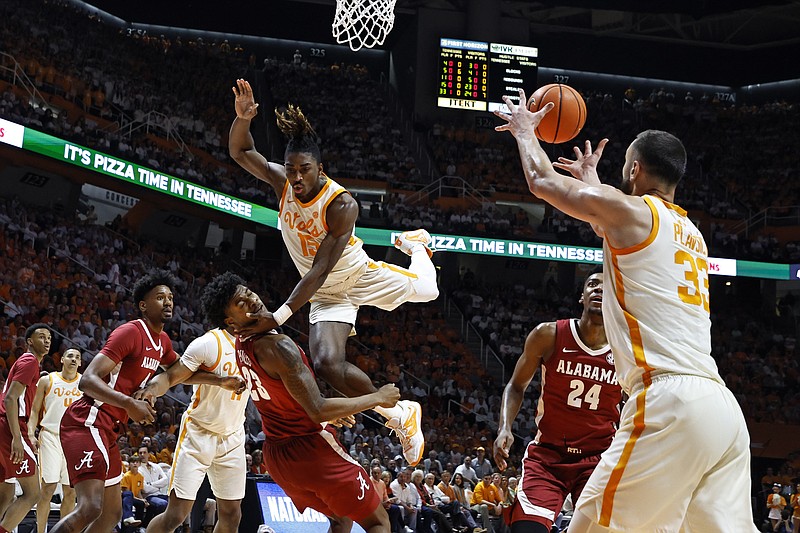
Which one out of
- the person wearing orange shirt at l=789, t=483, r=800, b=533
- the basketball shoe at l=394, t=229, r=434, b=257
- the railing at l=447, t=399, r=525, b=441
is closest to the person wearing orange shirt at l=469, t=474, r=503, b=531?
the railing at l=447, t=399, r=525, b=441

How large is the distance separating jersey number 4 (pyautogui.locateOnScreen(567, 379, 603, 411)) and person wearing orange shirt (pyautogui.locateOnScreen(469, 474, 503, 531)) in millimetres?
8556

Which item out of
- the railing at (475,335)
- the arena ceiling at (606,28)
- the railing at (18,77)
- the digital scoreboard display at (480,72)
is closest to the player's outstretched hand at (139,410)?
the railing at (18,77)

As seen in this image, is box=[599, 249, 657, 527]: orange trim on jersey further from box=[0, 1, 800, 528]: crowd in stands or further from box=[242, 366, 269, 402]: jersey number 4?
box=[0, 1, 800, 528]: crowd in stands

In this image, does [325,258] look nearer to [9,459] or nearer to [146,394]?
[146,394]

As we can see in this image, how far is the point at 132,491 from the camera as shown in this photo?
37.7 ft

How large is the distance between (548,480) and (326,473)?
145 centimetres

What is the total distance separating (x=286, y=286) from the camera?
24.5 meters

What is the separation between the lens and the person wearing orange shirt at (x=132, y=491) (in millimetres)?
10672

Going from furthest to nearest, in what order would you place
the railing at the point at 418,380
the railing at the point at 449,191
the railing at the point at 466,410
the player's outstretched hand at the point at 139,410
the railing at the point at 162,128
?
the railing at the point at 449,191, the railing at the point at 162,128, the railing at the point at 418,380, the railing at the point at 466,410, the player's outstretched hand at the point at 139,410

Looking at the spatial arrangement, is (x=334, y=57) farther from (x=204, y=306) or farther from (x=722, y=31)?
(x=204, y=306)

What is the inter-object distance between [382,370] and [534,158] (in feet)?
58.7

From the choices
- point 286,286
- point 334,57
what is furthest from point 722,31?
point 286,286

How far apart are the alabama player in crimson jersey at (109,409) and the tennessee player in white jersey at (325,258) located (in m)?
1.13

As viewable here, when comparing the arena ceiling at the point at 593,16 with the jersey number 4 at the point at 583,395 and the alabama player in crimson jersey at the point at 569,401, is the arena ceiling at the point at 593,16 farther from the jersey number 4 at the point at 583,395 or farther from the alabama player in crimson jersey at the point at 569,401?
the jersey number 4 at the point at 583,395
